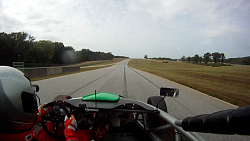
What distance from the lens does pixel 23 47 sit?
64.8 metres

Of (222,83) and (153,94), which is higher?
(153,94)

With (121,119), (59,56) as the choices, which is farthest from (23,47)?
(121,119)

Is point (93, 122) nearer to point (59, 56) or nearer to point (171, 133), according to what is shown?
point (171, 133)

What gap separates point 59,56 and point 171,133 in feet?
354

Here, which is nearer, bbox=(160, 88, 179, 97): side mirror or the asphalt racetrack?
bbox=(160, 88, 179, 97): side mirror

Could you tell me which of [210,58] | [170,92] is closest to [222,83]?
[170,92]

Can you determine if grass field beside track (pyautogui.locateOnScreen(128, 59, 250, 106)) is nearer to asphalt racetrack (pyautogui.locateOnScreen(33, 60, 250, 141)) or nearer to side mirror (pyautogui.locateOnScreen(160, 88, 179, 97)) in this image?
asphalt racetrack (pyautogui.locateOnScreen(33, 60, 250, 141))

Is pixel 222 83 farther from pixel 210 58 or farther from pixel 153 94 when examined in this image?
pixel 210 58

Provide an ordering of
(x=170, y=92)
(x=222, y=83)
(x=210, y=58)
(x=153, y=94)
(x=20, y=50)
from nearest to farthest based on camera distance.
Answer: (x=170, y=92) → (x=153, y=94) → (x=222, y=83) → (x=20, y=50) → (x=210, y=58)

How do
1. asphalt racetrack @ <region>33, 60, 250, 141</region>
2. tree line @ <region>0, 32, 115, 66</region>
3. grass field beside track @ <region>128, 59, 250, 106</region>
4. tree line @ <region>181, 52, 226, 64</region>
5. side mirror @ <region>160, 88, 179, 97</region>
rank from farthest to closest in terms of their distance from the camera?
tree line @ <region>181, 52, 226, 64</region> → tree line @ <region>0, 32, 115, 66</region> → grass field beside track @ <region>128, 59, 250, 106</region> → asphalt racetrack @ <region>33, 60, 250, 141</region> → side mirror @ <region>160, 88, 179, 97</region>

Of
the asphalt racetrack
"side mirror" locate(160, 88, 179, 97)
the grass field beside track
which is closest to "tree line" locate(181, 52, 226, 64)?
the grass field beside track

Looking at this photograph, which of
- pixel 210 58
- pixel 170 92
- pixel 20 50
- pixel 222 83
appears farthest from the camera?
pixel 210 58

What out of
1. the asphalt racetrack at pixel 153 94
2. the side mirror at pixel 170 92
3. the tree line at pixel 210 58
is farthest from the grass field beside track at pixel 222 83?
the tree line at pixel 210 58

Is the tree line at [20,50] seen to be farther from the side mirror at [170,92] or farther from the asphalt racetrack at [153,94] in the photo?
the side mirror at [170,92]
